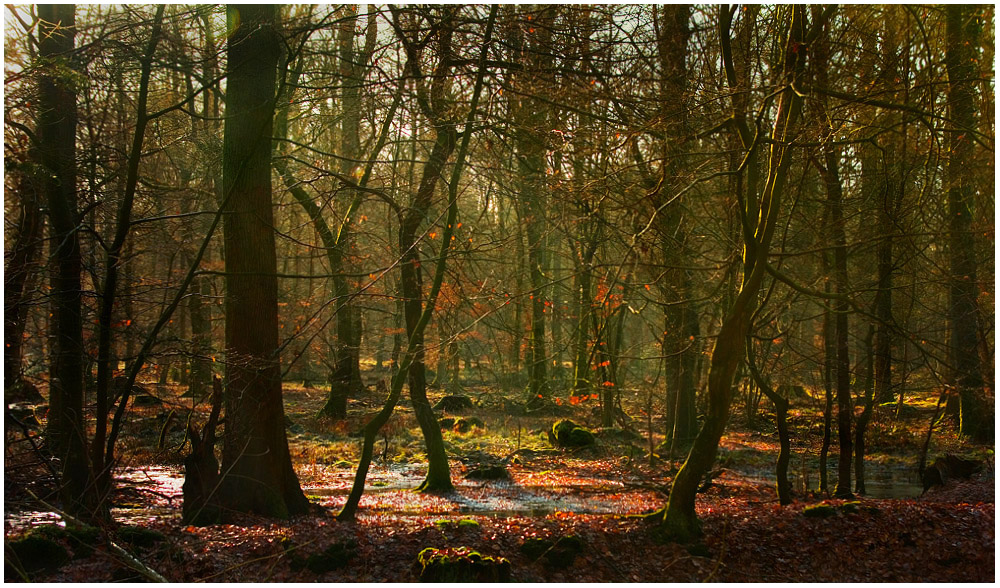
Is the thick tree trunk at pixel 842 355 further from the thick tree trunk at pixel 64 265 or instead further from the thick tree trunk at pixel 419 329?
the thick tree trunk at pixel 64 265

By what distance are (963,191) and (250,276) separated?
10377 mm

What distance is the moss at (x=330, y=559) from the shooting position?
5.75 meters

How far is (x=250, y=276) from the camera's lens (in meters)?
7.23

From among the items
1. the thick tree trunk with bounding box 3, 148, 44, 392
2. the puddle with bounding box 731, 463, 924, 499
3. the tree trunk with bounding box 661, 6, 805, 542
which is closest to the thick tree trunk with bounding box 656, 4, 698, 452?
the tree trunk with bounding box 661, 6, 805, 542

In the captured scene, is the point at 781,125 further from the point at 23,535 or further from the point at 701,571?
the point at 23,535

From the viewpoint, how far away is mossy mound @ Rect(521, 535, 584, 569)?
604cm

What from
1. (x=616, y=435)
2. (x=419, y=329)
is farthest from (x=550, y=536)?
A: (x=616, y=435)

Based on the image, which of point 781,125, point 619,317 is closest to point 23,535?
point 781,125

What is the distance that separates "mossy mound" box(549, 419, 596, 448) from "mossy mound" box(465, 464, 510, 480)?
341 centimetres

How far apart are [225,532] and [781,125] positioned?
6.49m

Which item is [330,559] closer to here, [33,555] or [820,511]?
[33,555]

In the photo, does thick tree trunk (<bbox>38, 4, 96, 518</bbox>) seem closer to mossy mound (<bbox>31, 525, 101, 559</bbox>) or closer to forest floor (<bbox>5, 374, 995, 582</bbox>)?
forest floor (<bbox>5, 374, 995, 582</bbox>)

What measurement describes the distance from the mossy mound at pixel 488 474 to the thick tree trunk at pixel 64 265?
20.4ft

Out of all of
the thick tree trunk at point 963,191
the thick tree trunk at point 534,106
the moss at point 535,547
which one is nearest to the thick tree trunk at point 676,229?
the thick tree trunk at point 534,106
